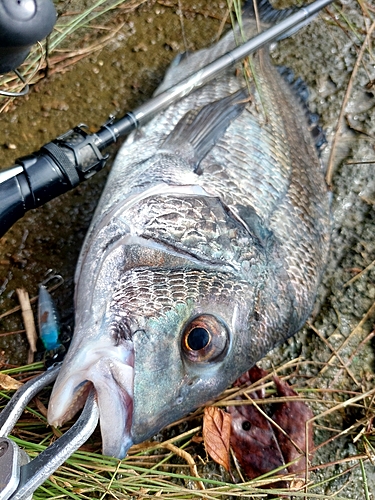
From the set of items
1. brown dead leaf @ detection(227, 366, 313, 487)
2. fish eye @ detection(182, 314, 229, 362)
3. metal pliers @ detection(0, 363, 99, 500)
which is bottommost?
brown dead leaf @ detection(227, 366, 313, 487)

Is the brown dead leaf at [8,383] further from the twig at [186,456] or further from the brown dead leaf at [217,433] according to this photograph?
the brown dead leaf at [217,433]

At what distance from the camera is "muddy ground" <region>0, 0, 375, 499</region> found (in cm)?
290

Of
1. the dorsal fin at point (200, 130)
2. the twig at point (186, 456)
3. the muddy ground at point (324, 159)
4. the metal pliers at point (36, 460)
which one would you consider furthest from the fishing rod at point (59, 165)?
the twig at point (186, 456)

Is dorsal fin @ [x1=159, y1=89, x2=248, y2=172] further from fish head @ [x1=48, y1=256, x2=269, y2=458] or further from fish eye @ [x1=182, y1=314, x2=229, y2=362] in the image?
fish eye @ [x1=182, y1=314, x2=229, y2=362]

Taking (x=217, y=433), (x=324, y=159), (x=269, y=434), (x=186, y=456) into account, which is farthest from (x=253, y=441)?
(x=324, y=159)

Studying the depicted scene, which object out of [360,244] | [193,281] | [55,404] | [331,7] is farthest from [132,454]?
[331,7]

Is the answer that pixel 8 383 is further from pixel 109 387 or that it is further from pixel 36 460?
pixel 109 387

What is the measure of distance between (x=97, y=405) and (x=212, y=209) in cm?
101

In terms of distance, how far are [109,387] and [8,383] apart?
2.88ft

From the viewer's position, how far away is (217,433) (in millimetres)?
2670

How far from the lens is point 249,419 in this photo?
2787 millimetres

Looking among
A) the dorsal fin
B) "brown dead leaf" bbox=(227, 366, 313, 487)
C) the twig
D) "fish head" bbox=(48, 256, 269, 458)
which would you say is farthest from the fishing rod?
"brown dead leaf" bbox=(227, 366, 313, 487)

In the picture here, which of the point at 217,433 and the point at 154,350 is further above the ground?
the point at 154,350

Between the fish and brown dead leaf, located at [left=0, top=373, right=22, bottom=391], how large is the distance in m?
0.49
